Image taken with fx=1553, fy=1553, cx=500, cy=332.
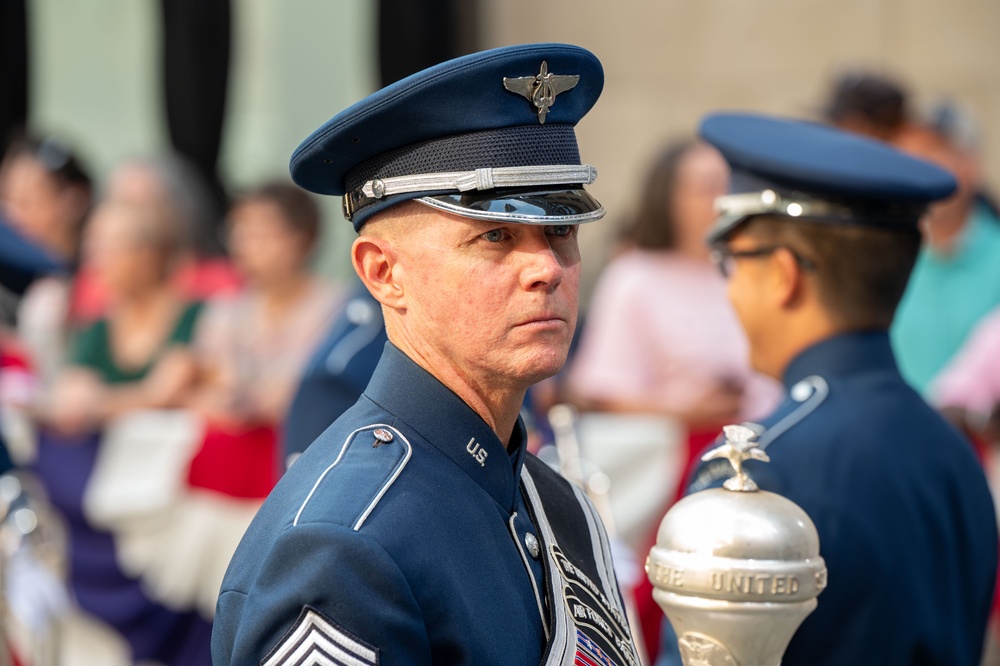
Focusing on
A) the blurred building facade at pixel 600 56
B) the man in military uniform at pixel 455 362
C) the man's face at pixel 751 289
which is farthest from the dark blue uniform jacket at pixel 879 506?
the blurred building facade at pixel 600 56

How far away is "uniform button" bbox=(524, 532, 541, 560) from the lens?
213 centimetres

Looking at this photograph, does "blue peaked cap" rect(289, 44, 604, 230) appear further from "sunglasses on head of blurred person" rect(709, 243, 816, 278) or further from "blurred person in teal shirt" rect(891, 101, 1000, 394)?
"blurred person in teal shirt" rect(891, 101, 1000, 394)

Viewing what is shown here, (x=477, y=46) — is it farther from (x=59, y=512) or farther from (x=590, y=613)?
(x=590, y=613)

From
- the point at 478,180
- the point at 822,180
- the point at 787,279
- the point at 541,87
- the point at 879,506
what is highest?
the point at 541,87

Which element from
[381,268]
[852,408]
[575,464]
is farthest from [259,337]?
[381,268]

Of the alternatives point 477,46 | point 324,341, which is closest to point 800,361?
point 324,341

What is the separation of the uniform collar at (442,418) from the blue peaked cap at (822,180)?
1225 millimetres

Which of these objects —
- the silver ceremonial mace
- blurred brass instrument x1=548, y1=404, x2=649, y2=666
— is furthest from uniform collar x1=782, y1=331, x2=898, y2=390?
blurred brass instrument x1=548, y1=404, x2=649, y2=666

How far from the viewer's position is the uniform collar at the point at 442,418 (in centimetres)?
208

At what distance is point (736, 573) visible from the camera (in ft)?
7.00

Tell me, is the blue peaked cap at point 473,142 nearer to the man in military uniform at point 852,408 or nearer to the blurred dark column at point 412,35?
the man in military uniform at point 852,408

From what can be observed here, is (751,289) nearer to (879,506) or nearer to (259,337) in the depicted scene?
(879,506)

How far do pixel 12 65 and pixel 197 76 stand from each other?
44.7 inches

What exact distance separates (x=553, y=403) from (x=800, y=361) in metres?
2.54
